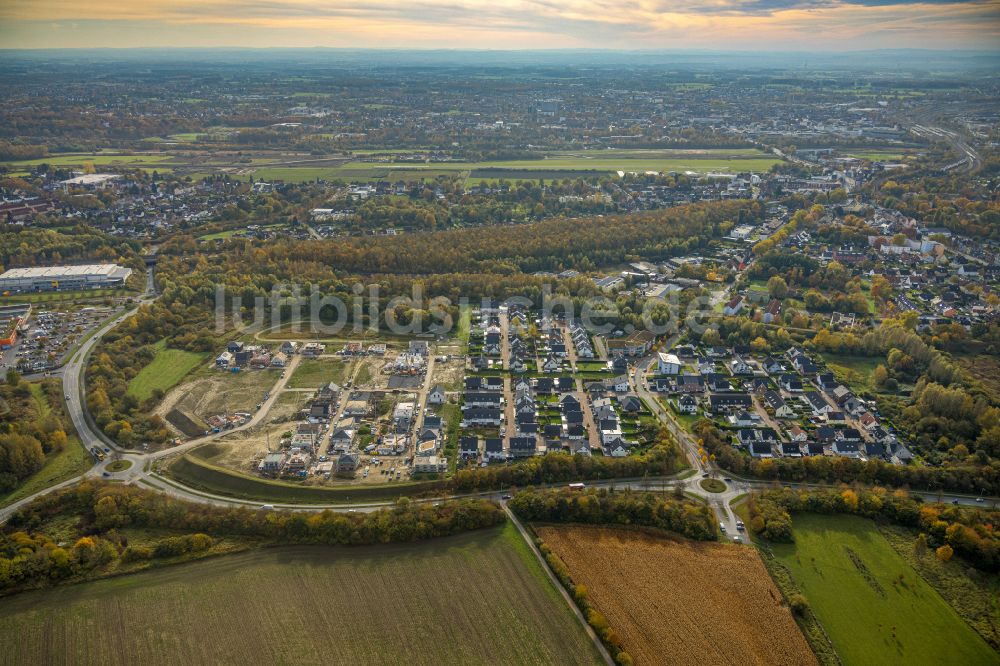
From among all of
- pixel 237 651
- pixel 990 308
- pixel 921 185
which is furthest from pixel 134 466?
pixel 921 185

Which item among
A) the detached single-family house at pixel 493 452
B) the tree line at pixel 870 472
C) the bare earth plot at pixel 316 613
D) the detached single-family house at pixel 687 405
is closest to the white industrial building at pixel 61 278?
the bare earth plot at pixel 316 613

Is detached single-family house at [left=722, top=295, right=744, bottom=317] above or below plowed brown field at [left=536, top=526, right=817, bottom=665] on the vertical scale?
above

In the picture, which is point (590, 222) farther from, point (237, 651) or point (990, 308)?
point (237, 651)

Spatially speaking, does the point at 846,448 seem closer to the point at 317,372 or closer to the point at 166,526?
the point at 317,372

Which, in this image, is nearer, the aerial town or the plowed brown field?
the plowed brown field

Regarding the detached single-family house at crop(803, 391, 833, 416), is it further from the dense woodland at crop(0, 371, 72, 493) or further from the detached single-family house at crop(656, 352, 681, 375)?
the dense woodland at crop(0, 371, 72, 493)

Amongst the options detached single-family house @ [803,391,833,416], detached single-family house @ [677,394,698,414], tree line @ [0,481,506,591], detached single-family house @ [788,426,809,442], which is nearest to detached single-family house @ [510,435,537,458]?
tree line @ [0,481,506,591]
